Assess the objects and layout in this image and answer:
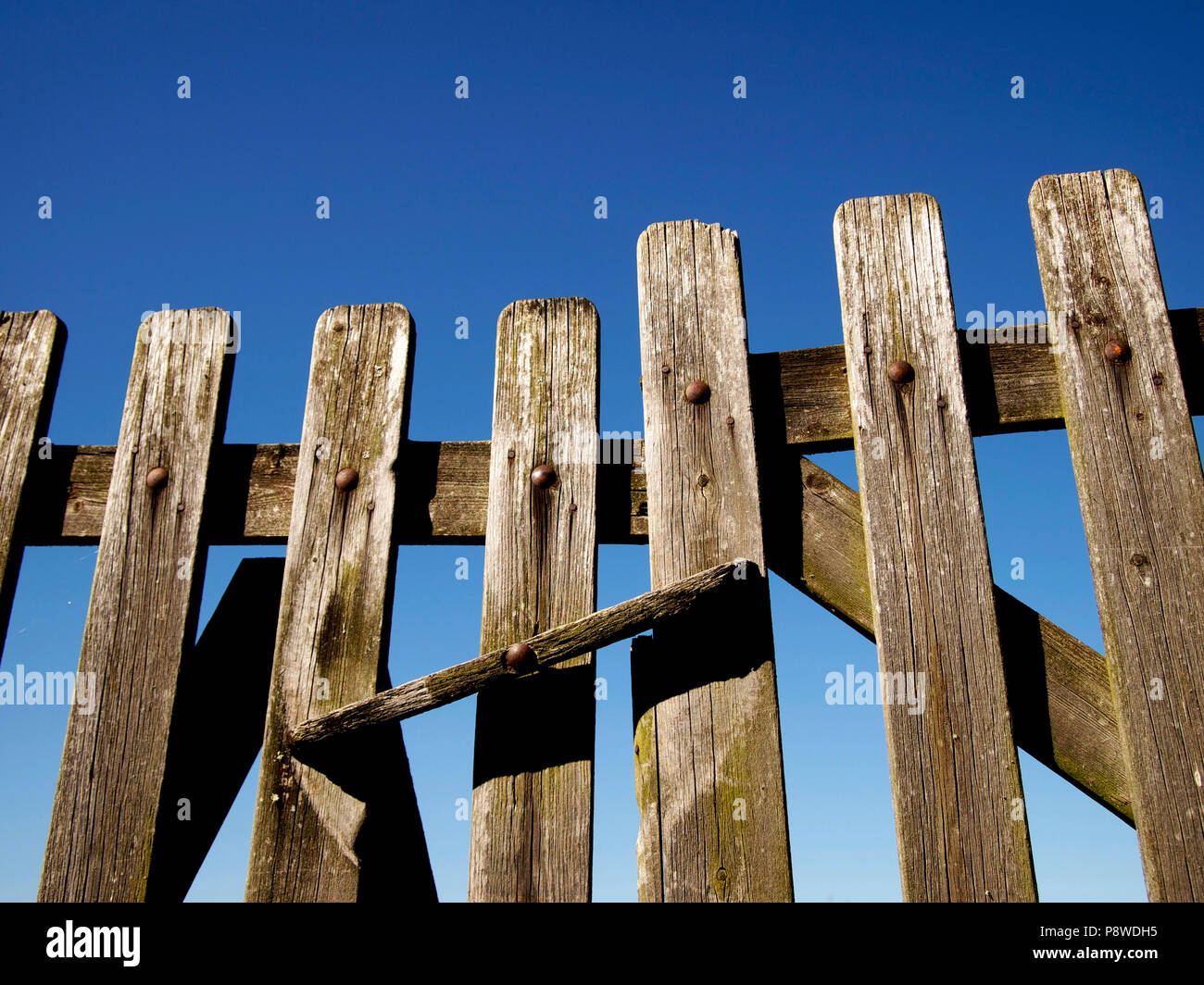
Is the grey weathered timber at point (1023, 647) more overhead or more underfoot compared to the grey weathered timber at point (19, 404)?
more underfoot

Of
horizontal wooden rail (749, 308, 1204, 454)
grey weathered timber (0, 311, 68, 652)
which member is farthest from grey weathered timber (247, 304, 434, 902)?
horizontal wooden rail (749, 308, 1204, 454)

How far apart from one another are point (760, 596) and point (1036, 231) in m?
1.14

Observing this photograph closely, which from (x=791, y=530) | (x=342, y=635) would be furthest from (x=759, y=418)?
(x=342, y=635)

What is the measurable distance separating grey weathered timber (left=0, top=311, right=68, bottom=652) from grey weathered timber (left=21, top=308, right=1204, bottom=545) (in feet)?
0.23

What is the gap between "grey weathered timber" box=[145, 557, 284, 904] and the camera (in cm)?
188

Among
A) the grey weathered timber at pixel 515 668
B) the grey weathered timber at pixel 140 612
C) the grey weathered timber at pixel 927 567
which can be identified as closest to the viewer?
the grey weathered timber at pixel 927 567

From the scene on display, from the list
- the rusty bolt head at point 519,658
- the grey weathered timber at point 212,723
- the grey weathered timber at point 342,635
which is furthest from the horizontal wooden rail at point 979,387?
the grey weathered timber at point 212,723

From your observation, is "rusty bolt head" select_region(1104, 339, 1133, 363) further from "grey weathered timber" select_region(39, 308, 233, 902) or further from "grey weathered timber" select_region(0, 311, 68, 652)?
"grey weathered timber" select_region(0, 311, 68, 652)

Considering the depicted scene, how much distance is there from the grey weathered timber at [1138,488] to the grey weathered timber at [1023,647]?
0.20 feet

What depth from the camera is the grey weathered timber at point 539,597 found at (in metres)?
1.73

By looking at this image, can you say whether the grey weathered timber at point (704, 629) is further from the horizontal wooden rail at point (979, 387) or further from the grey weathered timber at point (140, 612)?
the grey weathered timber at point (140, 612)

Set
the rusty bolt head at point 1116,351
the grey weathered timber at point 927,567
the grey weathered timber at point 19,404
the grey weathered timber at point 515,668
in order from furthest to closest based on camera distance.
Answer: the grey weathered timber at point 19,404
the rusty bolt head at point 1116,351
the grey weathered timber at point 515,668
the grey weathered timber at point 927,567
